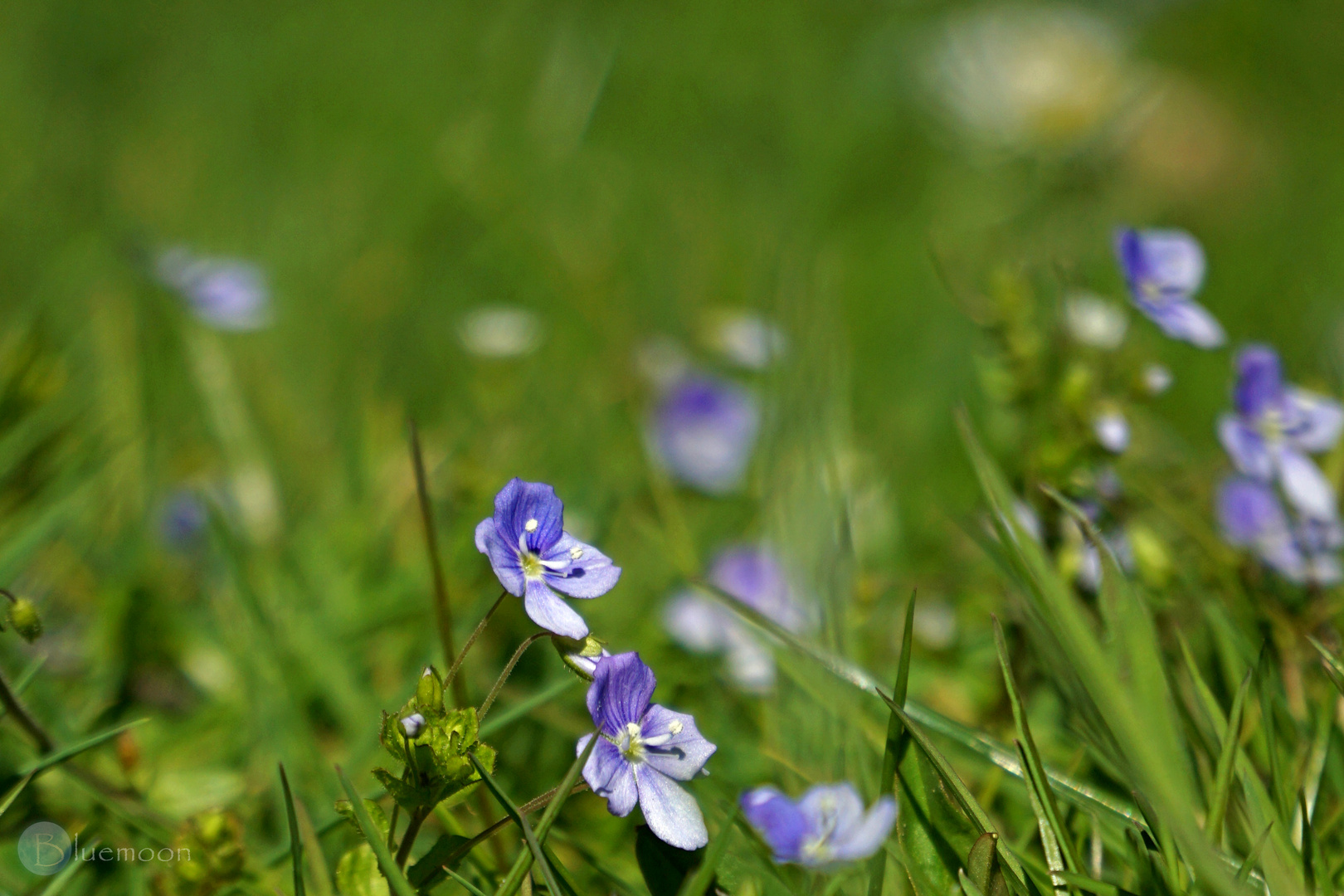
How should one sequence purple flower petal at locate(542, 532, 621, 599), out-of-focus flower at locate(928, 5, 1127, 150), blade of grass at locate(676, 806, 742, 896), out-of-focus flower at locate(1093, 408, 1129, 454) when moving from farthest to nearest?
out-of-focus flower at locate(928, 5, 1127, 150) < out-of-focus flower at locate(1093, 408, 1129, 454) < purple flower petal at locate(542, 532, 621, 599) < blade of grass at locate(676, 806, 742, 896)

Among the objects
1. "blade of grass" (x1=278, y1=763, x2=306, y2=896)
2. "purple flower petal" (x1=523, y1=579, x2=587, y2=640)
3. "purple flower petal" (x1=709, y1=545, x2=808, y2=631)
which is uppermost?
"purple flower petal" (x1=523, y1=579, x2=587, y2=640)

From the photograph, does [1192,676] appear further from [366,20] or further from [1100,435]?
[366,20]

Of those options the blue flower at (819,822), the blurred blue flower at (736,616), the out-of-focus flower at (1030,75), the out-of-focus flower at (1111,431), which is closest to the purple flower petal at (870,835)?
the blue flower at (819,822)

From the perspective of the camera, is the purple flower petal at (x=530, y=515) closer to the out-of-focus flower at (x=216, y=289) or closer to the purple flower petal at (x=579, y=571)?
the purple flower petal at (x=579, y=571)

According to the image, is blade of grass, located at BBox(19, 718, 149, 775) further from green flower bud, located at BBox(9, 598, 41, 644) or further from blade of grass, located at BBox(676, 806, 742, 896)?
blade of grass, located at BBox(676, 806, 742, 896)

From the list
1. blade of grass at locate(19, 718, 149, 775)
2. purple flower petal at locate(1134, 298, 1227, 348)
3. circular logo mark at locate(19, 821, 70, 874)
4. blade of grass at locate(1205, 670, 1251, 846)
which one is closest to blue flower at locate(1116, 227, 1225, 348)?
purple flower petal at locate(1134, 298, 1227, 348)

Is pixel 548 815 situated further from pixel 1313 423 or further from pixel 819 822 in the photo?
pixel 1313 423

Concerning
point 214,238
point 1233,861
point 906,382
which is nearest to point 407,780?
point 1233,861
